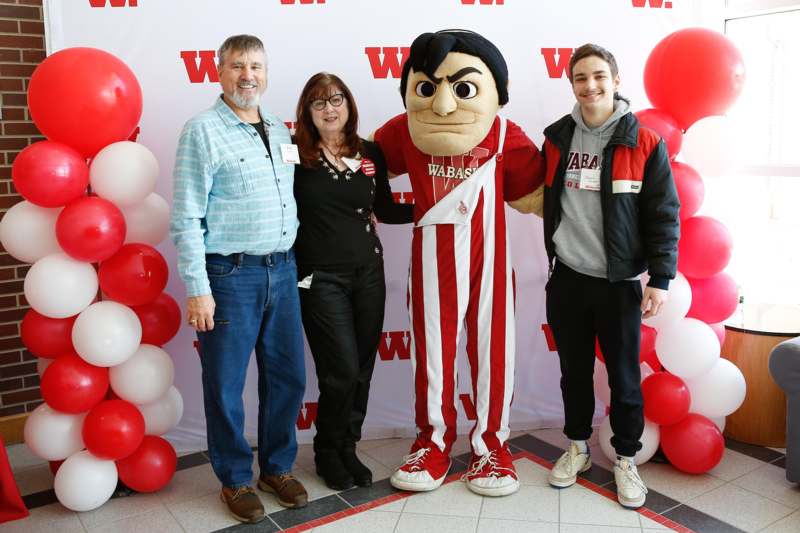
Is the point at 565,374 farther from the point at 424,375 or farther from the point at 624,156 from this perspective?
the point at 624,156

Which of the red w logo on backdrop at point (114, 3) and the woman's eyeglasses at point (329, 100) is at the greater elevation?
the red w logo on backdrop at point (114, 3)

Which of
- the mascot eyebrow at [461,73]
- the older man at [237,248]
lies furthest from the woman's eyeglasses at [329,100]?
the mascot eyebrow at [461,73]

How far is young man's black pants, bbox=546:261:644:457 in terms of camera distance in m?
2.55

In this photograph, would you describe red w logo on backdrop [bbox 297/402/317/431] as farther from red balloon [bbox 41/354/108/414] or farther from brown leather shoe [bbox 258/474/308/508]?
red balloon [bbox 41/354/108/414]

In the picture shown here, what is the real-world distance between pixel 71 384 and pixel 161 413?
35cm

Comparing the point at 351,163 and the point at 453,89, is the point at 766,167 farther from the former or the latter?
the point at 351,163

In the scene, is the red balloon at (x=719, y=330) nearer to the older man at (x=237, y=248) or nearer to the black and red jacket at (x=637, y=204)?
the black and red jacket at (x=637, y=204)

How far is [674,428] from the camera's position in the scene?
2818 millimetres

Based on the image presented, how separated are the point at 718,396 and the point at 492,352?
3.02ft

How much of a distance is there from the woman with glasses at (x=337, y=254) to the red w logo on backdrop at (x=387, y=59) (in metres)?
0.52

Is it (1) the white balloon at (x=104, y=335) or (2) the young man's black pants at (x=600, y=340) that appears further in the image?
(2) the young man's black pants at (x=600, y=340)

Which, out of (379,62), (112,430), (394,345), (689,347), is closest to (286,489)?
(112,430)

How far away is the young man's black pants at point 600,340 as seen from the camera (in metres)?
2.55

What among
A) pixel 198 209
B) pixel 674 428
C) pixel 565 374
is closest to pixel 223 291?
pixel 198 209
